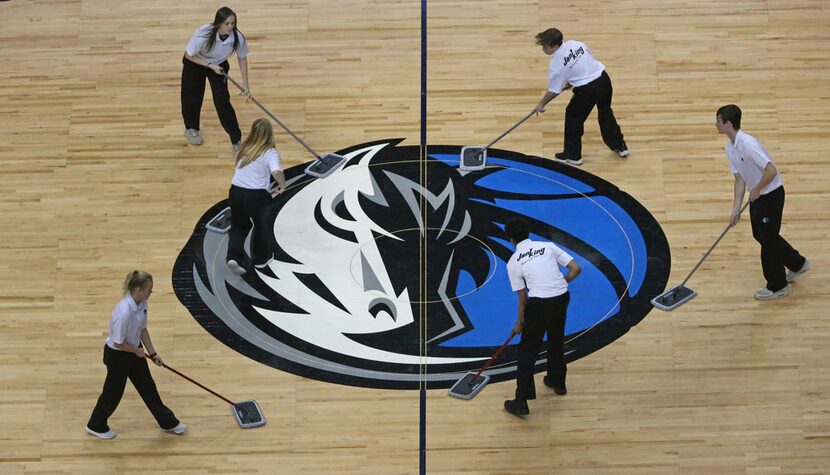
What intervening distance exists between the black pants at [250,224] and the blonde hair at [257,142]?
212mm

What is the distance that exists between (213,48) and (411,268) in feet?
6.94

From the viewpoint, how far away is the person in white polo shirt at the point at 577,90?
8180mm

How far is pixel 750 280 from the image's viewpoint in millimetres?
7766

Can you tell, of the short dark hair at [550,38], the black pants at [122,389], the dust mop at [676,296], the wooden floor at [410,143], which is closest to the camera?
the black pants at [122,389]

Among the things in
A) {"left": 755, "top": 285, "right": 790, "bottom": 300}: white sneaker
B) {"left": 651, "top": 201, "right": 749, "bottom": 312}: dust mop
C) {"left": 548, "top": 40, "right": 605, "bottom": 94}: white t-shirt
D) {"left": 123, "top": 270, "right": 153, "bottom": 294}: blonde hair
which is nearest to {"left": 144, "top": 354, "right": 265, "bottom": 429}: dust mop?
{"left": 123, "top": 270, "right": 153, "bottom": 294}: blonde hair

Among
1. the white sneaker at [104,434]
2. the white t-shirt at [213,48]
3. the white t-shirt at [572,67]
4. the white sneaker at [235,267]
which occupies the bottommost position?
the white sneaker at [104,434]

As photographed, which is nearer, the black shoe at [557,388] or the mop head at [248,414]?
the mop head at [248,414]

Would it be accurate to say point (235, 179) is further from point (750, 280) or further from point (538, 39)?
point (750, 280)

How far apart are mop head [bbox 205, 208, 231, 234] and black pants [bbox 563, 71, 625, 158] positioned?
2497 millimetres

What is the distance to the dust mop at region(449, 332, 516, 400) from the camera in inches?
281

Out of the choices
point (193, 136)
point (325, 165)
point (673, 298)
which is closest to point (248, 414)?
point (325, 165)

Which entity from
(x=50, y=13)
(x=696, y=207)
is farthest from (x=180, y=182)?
(x=696, y=207)

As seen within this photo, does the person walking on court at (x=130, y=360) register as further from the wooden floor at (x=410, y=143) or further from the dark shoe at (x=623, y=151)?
the dark shoe at (x=623, y=151)

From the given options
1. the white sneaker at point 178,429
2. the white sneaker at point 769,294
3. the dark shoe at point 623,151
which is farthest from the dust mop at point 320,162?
the white sneaker at point 769,294
